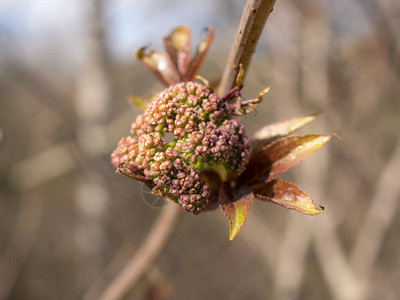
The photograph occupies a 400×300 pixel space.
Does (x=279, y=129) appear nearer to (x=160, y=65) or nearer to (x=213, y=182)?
(x=213, y=182)

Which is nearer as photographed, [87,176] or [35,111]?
[87,176]

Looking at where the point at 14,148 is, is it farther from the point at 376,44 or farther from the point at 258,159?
the point at 258,159

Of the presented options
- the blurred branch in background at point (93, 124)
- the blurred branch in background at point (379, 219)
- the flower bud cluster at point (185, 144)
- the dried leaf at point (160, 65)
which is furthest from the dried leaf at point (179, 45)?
the blurred branch in background at point (93, 124)

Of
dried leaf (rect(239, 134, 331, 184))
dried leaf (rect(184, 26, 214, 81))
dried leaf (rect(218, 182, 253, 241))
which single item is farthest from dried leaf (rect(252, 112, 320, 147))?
dried leaf (rect(184, 26, 214, 81))

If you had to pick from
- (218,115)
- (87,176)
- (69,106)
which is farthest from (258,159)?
(69,106)

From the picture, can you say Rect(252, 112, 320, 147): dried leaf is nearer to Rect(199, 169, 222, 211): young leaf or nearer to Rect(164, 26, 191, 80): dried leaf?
Rect(199, 169, 222, 211): young leaf

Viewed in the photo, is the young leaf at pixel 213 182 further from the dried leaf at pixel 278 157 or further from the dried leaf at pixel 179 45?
the dried leaf at pixel 179 45
